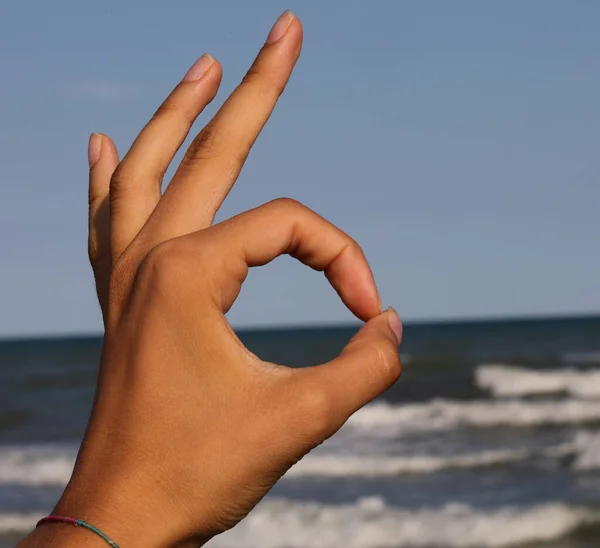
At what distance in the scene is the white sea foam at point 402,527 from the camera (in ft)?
23.8

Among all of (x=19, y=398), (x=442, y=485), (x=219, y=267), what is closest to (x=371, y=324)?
(x=219, y=267)

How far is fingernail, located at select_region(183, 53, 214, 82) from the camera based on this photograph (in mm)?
1616

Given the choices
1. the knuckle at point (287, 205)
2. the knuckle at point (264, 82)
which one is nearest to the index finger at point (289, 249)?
the knuckle at point (287, 205)

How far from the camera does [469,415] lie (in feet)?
Answer: 50.2

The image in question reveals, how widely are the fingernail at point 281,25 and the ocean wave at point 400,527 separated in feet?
20.2

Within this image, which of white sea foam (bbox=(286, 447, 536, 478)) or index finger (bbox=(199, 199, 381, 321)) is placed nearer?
index finger (bbox=(199, 199, 381, 321))

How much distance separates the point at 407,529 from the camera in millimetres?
7512

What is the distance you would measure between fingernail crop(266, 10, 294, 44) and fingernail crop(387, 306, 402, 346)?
1.52ft

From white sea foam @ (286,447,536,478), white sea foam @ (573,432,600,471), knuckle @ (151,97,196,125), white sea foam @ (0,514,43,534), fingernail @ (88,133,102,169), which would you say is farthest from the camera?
white sea foam @ (286,447,536,478)

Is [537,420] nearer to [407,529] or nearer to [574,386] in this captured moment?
[574,386]

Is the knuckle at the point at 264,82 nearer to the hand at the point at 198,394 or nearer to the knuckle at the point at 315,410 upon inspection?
the hand at the point at 198,394

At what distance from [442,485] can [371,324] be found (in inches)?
333

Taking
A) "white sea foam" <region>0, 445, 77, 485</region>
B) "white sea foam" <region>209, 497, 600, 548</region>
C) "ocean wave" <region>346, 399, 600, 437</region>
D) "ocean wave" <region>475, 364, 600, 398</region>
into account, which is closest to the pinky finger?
"white sea foam" <region>209, 497, 600, 548</region>

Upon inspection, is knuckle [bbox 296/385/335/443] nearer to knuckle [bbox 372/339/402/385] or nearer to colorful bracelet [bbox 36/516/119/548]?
knuckle [bbox 372/339/402/385]
